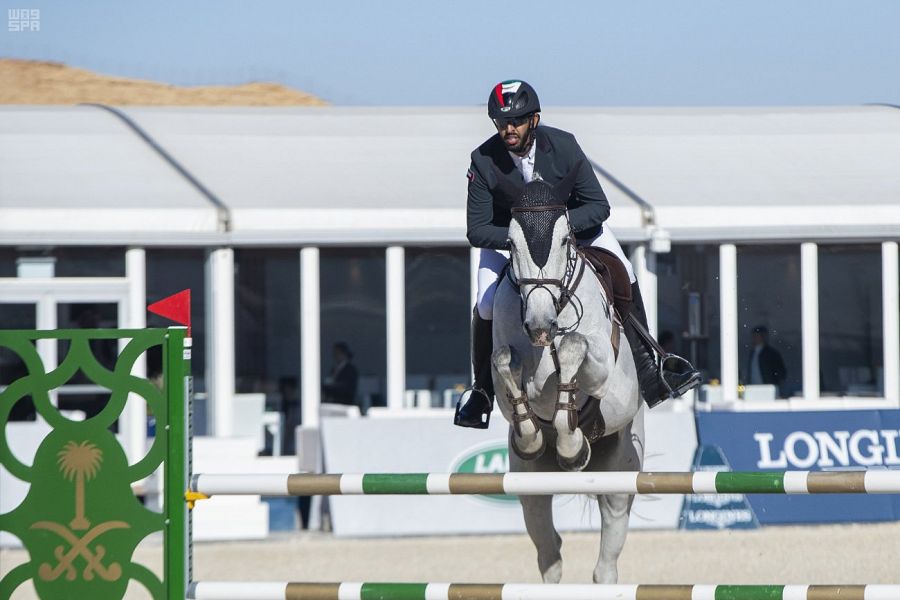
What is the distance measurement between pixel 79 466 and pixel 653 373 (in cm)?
222

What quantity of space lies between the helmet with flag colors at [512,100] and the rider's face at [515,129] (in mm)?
23

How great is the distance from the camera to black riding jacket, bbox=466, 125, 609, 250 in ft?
16.8

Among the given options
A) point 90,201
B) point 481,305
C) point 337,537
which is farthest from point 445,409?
point 481,305

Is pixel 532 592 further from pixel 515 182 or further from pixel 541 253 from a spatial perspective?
pixel 515 182

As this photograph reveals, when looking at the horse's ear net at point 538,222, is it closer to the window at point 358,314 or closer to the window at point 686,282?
the window at point 686,282

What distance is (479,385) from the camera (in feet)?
18.1

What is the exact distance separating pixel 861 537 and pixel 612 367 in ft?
18.0

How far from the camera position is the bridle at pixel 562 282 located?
4793mm

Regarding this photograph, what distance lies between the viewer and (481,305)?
5430mm

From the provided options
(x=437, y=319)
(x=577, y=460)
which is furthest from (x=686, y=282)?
(x=577, y=460)

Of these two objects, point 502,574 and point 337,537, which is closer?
point 502,574

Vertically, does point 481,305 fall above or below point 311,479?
above

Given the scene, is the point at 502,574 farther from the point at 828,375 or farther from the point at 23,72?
the point at 23,72

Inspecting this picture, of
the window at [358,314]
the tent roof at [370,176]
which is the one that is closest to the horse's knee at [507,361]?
the tent roof at [370,176]
